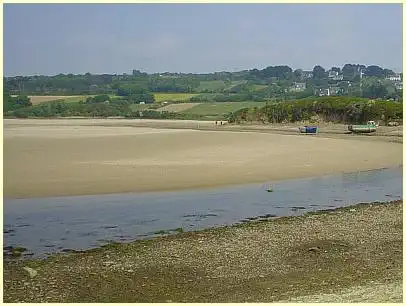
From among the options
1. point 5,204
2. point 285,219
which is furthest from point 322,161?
point 5,204

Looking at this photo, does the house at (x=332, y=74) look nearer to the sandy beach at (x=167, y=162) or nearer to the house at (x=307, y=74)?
the house at (x=307, y=74)

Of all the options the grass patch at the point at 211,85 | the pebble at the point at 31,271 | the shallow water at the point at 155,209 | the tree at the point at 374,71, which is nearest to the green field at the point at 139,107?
the grass patch at the point at 211,85

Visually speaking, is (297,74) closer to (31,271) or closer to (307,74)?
(307,74)

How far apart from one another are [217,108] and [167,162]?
197ft

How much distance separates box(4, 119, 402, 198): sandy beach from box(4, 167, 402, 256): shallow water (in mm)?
1177

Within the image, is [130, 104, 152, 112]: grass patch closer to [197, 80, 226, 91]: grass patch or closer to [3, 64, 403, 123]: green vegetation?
[3, 64, 403, 123]: green vegetation

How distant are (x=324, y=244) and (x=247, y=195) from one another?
6.20 metres

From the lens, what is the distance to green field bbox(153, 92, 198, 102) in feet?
314

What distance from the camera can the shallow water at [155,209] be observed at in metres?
10.9

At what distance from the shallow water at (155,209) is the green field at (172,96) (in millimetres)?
77283

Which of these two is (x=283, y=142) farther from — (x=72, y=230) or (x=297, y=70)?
(x=297, y=70)

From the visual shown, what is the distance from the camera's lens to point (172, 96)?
100 meters

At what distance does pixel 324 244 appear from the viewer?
9742 mm

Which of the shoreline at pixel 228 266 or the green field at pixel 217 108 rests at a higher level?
the shoreline at pixel 228 266
